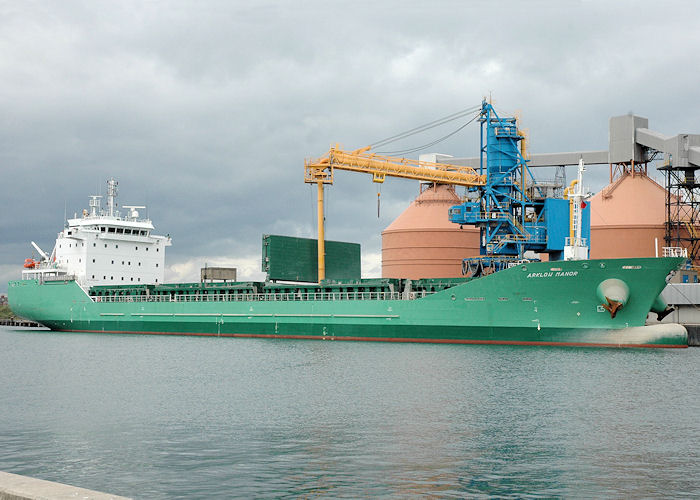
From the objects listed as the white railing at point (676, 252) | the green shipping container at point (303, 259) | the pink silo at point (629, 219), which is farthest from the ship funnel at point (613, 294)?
the green shipping container at point (303, 259)

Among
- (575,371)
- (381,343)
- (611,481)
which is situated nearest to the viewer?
(611,481)

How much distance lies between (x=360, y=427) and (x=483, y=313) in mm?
19184

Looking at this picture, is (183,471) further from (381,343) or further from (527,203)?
(527,203)

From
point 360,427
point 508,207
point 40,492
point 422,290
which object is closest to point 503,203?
point 508,207

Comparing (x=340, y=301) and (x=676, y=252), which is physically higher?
(x=676, y=252)

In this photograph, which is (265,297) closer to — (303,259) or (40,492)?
(303,259)

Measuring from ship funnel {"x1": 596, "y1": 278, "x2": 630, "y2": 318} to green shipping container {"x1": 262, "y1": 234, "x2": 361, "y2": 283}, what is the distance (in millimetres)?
19480

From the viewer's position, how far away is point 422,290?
37250 millimetres

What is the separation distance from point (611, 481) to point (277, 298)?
3213 centimetres

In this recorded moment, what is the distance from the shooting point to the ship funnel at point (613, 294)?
28734 millimetres

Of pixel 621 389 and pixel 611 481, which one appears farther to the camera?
pixel 621 389

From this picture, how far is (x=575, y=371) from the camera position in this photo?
22125mm

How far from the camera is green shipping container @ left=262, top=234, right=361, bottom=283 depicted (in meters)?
42.0

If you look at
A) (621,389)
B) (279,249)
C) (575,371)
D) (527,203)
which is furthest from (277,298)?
(621,389)
